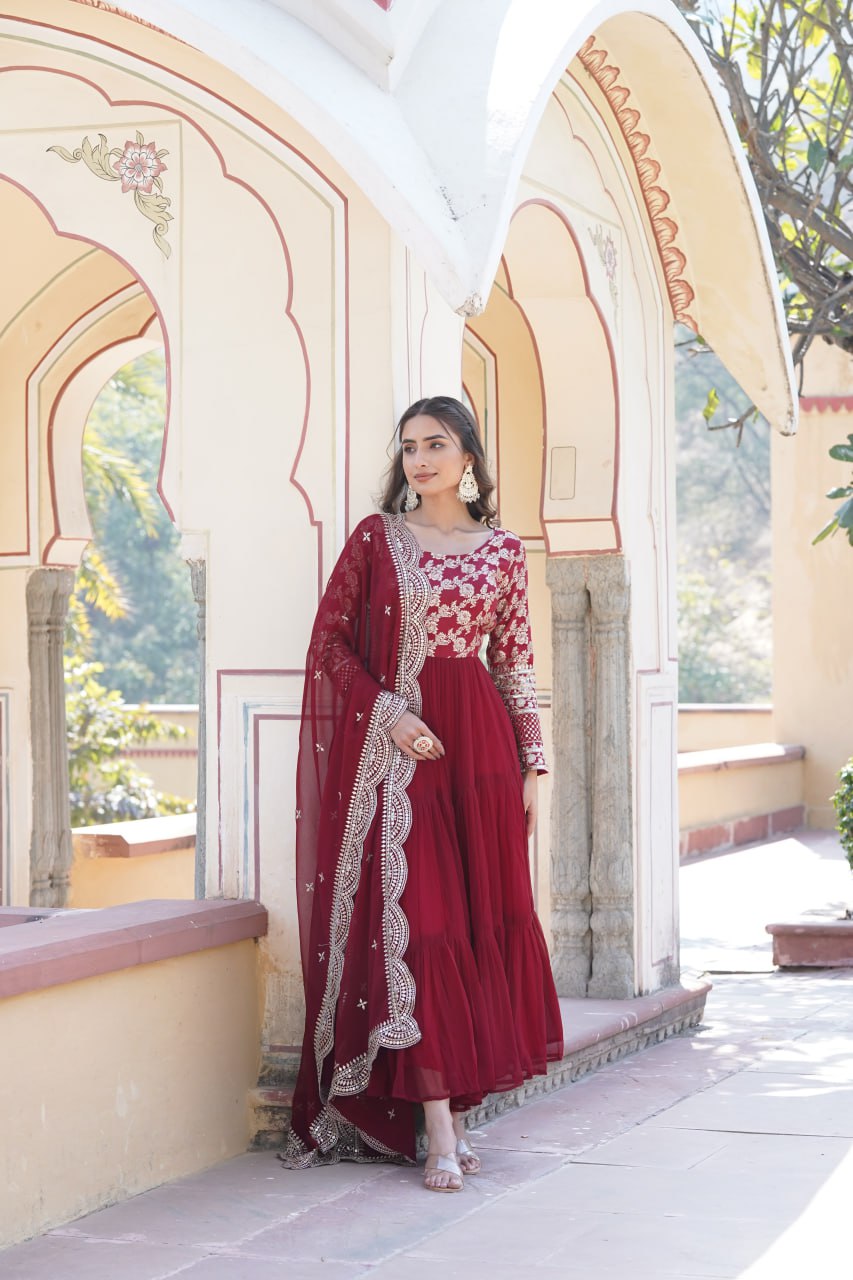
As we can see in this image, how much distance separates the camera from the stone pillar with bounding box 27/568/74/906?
6914mm

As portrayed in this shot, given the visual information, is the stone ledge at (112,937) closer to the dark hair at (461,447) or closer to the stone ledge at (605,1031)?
the stone ledge at (605,1031)

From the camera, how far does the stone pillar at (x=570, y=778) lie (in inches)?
243

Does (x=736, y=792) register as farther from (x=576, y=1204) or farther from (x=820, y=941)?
(x=576, y=1204)

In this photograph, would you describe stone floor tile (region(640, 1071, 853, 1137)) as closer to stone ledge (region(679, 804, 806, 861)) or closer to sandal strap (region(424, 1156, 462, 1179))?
sandal strap (region(424, 1156, 462, 1179))

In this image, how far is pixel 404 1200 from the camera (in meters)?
4.06

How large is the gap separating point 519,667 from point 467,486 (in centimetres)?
48

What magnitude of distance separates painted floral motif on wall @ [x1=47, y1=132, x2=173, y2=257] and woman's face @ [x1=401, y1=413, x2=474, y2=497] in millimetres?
1021

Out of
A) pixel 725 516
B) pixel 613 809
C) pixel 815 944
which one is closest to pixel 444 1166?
pixel 613 809

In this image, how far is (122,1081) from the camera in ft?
13.7

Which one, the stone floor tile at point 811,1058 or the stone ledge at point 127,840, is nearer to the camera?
the stone floor tile at point 811,1058

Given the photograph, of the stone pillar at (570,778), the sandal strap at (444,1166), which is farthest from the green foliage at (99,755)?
the sandal strap at (444,1166)

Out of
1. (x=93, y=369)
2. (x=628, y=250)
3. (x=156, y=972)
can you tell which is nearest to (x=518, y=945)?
(x=156, y=972)

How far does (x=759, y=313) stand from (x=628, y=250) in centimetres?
54

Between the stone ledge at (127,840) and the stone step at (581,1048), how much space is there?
3008 mm
